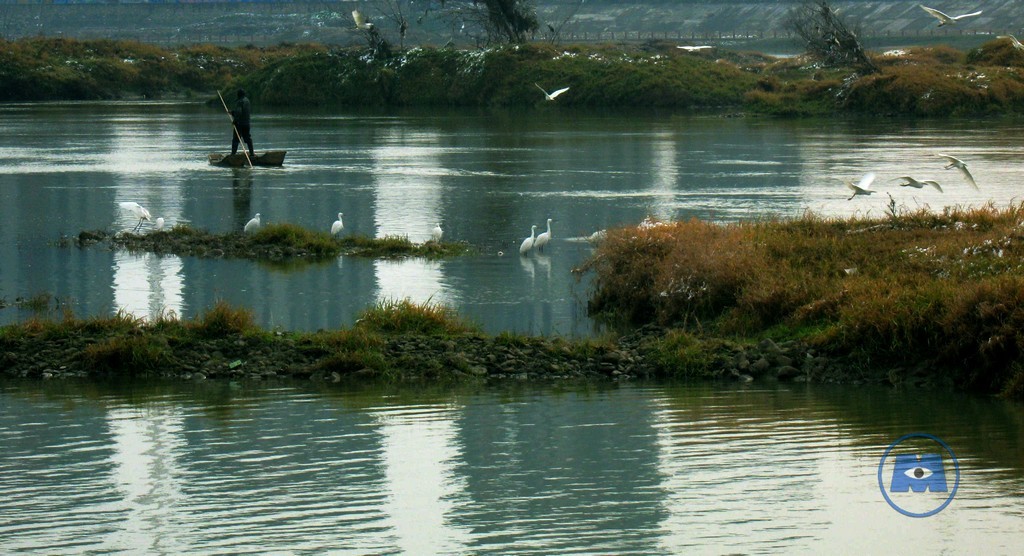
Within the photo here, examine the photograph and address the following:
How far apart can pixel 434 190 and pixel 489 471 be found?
23397 mm

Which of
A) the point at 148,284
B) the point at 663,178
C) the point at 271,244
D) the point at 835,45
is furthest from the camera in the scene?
the point at 835,45

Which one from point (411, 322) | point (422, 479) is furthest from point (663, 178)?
point (422, 479)

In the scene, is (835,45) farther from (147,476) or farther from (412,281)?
(147,476)

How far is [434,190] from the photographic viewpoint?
1332 inches

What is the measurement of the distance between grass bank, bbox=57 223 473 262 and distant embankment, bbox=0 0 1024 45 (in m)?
75.6

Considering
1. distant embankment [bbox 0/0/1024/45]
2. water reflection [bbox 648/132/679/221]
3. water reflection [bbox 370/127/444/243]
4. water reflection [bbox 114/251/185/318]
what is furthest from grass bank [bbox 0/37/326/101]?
water reflection [bbox 114/251/185/318]

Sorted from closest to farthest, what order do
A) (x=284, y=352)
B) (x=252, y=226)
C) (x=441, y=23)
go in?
(x=284, y=352) → (x=252, y=226) → (x=441, y=23)

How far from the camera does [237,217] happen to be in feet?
91.9

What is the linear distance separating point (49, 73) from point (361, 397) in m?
85.4

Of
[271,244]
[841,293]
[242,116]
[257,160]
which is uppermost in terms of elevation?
[242,116]

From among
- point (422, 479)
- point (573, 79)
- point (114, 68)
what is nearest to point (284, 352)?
point (422, 479)

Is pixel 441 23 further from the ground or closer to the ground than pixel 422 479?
further from the ground
